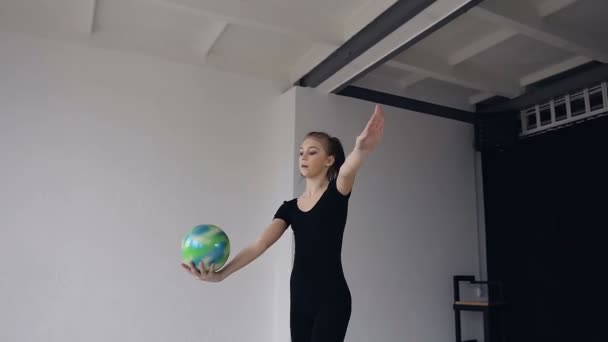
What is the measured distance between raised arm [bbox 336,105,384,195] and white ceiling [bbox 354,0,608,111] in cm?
201

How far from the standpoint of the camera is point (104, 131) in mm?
3697

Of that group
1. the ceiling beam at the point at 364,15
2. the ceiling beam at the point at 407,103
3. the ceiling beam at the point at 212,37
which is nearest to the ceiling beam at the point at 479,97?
the ceiling beam at the point at 407,103

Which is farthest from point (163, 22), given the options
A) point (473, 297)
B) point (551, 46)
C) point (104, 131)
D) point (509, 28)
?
point (473, 297)

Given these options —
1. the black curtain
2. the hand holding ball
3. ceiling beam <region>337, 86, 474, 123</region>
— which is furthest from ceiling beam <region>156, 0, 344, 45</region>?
the black curtain

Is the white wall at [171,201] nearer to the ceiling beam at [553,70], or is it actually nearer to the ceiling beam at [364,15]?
the ceiling beam at [364,15]

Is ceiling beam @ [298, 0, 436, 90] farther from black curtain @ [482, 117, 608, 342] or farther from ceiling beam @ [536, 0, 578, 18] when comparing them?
black curtain @ [482, 117, 608, 342]

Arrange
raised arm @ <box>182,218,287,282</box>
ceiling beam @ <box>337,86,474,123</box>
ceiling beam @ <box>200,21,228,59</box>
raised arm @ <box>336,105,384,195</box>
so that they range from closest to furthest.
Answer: raised arm @ <box>336,105,384,195</box>
raised arm @ <box>182,218,287,282</box>
ceiling beam @ <box>200,21,228,59</box>
ceiling beam @ <box>337,86,474,123</box>

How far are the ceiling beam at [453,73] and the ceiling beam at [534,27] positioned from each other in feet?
2.44

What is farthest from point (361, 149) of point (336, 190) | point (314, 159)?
point (314, 159)

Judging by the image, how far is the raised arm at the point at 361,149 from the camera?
1.60 m

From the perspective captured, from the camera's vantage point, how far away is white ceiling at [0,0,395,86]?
339 cm

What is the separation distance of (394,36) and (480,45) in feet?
3.42

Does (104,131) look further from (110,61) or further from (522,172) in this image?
(522,172)

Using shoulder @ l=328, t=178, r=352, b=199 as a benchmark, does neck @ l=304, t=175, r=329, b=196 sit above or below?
above
